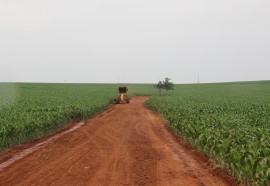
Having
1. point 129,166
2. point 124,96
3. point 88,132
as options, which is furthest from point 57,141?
point 124,96

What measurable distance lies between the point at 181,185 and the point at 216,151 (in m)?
3.18

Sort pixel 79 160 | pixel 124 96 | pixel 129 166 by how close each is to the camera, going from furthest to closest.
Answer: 1. pixel 124 96
2. pixel 79 160
3. pixel 129 166

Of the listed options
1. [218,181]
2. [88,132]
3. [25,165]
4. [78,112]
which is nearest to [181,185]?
[218,181]

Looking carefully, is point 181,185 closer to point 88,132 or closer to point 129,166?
point 129,166

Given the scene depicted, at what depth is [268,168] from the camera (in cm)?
904

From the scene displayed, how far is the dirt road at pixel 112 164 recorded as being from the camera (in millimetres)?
9943

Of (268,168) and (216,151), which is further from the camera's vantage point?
(216,151)

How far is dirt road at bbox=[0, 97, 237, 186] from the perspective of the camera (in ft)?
32.6

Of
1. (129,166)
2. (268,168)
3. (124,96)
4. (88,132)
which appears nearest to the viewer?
(268,168)

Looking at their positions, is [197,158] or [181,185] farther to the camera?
[197,158]

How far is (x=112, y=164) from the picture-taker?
465 inches

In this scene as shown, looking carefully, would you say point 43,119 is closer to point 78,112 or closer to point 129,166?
point 78,112

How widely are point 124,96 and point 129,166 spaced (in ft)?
123

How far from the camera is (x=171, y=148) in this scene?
597 inches
